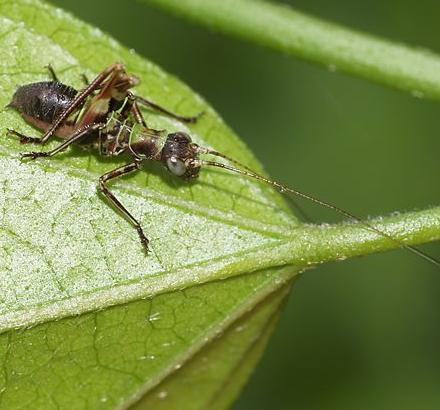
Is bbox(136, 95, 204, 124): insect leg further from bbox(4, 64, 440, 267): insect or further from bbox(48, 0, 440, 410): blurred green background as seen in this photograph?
bbox(48, 0, 440, 410): blurred green background

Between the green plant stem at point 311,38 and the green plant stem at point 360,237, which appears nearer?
the green plant stem at point 360,237

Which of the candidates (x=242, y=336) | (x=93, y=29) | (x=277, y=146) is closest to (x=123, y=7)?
(x=277, y=146)

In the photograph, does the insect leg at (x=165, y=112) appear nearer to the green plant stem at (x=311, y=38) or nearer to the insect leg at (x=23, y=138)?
the green plant stem at (x=311, y=38)

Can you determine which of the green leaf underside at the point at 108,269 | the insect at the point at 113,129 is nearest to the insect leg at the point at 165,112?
the insect at the point at 113,129

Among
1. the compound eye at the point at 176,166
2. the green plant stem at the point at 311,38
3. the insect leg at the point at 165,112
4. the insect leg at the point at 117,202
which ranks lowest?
the insect leg at the point at 117,202

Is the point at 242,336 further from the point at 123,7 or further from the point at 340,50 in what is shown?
the point at 123,7

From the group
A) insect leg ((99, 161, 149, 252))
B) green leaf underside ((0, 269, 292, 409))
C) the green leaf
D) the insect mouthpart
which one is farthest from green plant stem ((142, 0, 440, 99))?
green leaf underside ((0, 269, 292, 409))
